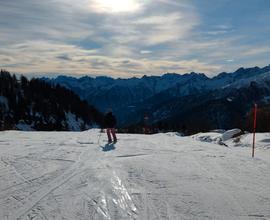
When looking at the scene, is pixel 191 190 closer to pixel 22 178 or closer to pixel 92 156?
pixel 22 178

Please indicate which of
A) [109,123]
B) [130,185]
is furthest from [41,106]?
[130,185]

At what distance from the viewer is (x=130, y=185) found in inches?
→ 386

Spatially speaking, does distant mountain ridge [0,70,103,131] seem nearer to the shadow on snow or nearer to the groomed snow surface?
the shadow on snow

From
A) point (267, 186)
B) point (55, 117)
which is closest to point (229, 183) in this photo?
point (267, 186)

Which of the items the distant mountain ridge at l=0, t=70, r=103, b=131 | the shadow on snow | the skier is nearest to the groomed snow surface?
the shadow on snow

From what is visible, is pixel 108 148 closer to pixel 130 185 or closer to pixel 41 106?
pixel 130 185

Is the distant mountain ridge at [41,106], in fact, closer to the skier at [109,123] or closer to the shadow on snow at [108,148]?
the skier at [109,123]

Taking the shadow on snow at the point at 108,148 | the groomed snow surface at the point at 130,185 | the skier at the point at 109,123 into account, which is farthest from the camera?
the skier at the point at 109,123

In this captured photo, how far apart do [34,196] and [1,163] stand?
4.46 meters

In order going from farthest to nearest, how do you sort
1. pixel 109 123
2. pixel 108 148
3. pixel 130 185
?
pixel 109 123 < pixel 108 148 < pixel 130 185

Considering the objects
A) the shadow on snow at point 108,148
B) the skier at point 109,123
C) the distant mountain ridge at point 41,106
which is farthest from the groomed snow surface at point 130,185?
the distant mountain ridge at point 41,106

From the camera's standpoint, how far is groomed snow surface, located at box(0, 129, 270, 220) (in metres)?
7.86

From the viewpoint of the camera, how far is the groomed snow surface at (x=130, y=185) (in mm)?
7863

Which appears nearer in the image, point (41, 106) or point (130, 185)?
point (130, 185)
